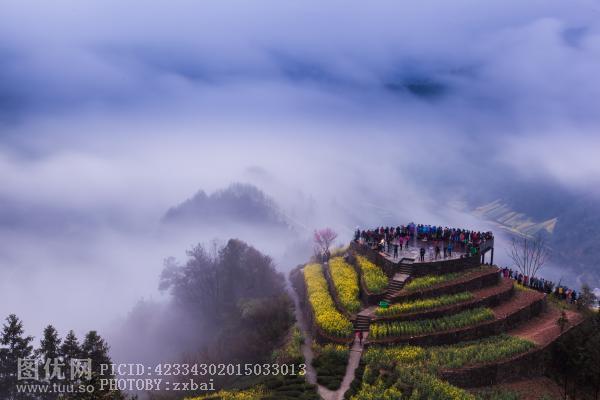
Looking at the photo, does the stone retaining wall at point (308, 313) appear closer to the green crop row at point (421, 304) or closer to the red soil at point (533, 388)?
the green crop row at point (421, 304)

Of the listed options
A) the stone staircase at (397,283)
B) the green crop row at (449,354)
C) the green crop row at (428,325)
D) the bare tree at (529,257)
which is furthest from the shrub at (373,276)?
the bare tree at (529,257)

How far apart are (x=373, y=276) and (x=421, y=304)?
546cm

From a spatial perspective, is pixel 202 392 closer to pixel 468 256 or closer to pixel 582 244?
pixel 468 256

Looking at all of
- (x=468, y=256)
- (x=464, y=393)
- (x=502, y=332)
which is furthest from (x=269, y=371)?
(x=468, y=256)

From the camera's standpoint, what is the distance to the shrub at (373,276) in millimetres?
36684

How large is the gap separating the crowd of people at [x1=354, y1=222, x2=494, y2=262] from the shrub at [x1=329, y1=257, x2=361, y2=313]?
120 inches

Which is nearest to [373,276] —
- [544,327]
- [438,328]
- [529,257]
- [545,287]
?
[438,328]

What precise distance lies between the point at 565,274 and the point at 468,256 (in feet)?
487

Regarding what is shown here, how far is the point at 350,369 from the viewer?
2959cm

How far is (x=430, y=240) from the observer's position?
149 ft

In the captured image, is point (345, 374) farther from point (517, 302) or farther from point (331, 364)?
point (517, 302)

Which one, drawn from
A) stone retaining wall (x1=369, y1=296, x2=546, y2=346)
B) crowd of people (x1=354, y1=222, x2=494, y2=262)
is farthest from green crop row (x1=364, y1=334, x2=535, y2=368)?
crowd of people (x1=354, y1=222, x2=494, y2=262)

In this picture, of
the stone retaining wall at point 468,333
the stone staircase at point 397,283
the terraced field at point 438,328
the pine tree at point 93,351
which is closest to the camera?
the terraced field at point 438,328

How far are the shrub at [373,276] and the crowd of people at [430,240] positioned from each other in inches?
71.2
